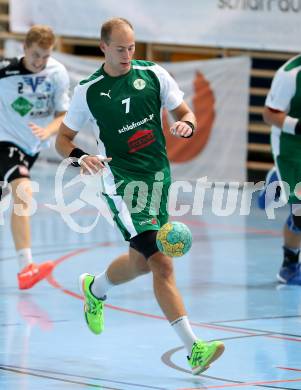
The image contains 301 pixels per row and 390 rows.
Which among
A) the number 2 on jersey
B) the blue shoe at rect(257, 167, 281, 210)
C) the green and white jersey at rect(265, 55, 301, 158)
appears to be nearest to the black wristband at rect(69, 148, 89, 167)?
the number 2 on jersey

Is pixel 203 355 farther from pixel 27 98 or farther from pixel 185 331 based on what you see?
pixel 27 98

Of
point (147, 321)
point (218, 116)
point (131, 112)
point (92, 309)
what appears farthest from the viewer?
point (218, 116)

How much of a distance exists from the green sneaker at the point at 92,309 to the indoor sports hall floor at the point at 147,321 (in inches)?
4.3

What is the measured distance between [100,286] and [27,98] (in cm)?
248

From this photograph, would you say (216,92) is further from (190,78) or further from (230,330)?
(230,330)

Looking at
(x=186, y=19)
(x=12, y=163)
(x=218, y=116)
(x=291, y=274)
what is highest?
(x=186, y=19)

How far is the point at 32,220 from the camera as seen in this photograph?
1236 cm

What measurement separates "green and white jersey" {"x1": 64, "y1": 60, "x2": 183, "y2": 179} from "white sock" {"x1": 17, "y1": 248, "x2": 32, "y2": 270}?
7.67 ft

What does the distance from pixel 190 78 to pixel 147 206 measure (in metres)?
9.15

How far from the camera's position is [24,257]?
8797 millimetres

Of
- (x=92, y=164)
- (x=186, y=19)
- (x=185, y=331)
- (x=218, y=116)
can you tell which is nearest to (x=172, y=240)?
(x=185, y=331)

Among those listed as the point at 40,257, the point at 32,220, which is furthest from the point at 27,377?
the point at 32,220

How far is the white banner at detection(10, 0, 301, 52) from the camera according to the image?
14.2 metres

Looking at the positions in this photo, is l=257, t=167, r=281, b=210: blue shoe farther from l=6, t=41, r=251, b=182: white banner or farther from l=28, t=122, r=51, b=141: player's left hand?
l=6, t=41, r=251, b=182: white banner
